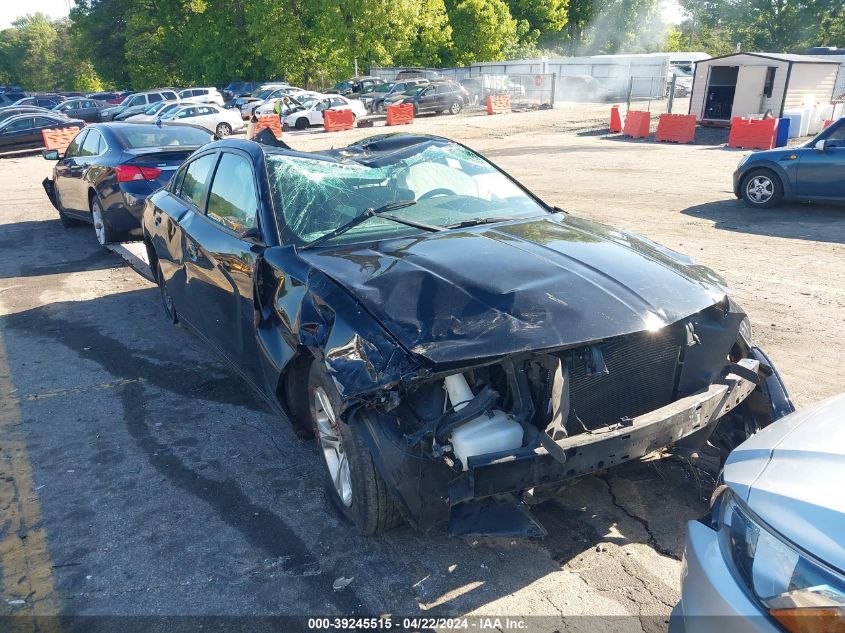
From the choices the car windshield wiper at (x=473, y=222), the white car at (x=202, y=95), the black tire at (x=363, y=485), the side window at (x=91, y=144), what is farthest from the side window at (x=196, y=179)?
the white car at (x=202, y=95)

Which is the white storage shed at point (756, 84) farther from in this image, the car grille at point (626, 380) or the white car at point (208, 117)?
the car grille at point (626, 380)

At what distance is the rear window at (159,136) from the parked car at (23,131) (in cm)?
1752

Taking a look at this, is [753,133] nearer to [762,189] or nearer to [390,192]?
[762,189]

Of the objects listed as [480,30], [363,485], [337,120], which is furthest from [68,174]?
[480,30]

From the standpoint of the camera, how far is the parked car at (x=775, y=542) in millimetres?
1703

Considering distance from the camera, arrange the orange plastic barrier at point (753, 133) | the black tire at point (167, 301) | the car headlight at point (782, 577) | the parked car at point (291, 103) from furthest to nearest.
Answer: the parked car at point (291, 103)
the orange plastic barrier at point (753, 133)
the black tire at point (167, 301)
the car headlight at point (782, 577)

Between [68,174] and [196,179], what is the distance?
18.7 feet

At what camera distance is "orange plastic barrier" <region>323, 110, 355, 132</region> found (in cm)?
2758

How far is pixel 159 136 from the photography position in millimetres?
9281

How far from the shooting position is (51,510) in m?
3.61

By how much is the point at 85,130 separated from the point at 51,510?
25.8 feet

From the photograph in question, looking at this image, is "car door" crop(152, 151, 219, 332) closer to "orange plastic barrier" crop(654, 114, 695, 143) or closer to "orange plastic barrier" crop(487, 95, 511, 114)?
"orange plastic barrier" crop(654, 114, 695, 143)

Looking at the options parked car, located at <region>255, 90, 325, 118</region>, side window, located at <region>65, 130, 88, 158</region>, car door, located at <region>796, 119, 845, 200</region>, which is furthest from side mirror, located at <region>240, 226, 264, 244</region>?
parked car, located at <region>255, 90, 325, 118</region>

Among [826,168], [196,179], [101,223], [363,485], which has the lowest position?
[101,223]
